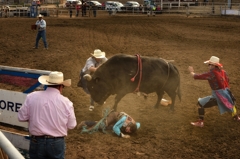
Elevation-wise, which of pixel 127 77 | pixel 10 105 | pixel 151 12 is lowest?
pixel 10 105

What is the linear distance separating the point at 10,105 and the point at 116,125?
2.19m

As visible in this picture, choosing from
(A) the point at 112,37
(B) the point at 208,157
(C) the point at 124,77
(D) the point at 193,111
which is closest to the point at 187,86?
(D) the point at 193,111

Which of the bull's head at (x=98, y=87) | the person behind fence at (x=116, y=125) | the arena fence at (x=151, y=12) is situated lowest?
the person behind fence at (x=116, y=125)

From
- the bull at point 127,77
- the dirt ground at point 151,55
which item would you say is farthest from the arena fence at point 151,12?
the bull at point 127,77

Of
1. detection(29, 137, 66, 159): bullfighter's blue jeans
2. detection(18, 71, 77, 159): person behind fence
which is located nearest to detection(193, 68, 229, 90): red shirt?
detection(18, 71, 77, 159): person behind fence

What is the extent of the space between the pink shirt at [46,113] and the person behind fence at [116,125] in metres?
2.87

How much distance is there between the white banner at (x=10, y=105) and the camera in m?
6.50

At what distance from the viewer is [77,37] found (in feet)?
78.3

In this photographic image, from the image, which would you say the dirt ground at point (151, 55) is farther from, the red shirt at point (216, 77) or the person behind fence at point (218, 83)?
the red shirt at point (216, 77)

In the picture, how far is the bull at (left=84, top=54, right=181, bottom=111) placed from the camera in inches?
354

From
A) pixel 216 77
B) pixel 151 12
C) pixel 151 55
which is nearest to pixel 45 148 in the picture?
pixel 216 77

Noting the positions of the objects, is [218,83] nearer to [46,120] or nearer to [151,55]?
[46,120]

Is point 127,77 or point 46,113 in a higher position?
point 46,113

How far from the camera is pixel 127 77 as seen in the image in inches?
357
